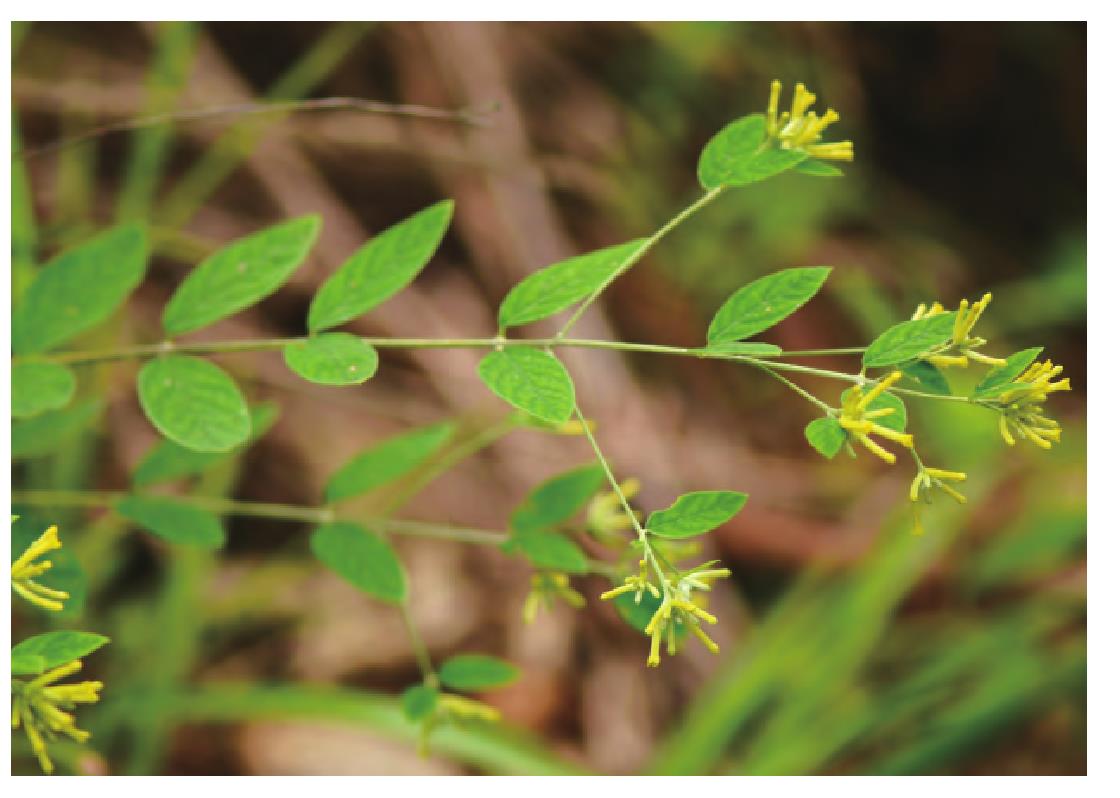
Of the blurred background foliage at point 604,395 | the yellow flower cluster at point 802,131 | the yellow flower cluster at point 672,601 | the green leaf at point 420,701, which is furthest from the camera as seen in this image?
the blurred background foliage at point 604,395

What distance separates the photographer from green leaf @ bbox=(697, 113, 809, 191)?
747mm

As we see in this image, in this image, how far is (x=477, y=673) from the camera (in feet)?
3.16

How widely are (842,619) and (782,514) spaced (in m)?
0.39

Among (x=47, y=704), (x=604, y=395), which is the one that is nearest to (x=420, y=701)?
(x=47, y=704)

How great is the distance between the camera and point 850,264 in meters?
2.70

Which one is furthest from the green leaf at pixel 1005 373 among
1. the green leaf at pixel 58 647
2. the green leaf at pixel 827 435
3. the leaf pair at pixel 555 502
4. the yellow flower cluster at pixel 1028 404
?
the green leaf at pixel 58 647

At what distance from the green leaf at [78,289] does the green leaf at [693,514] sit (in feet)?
1.78

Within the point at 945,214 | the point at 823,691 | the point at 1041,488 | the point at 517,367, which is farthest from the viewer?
the point at 945,214

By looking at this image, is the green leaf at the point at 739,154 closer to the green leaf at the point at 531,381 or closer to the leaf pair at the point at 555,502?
the green leaf at the point at 531,381

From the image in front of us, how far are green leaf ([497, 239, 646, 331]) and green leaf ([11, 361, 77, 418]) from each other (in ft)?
1.30

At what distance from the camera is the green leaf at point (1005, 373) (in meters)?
0.68

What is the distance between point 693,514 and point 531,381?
15 centimetres

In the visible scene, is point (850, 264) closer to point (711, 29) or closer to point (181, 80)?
point (711, 29)

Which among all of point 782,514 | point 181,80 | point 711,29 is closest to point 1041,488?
point 782,514
